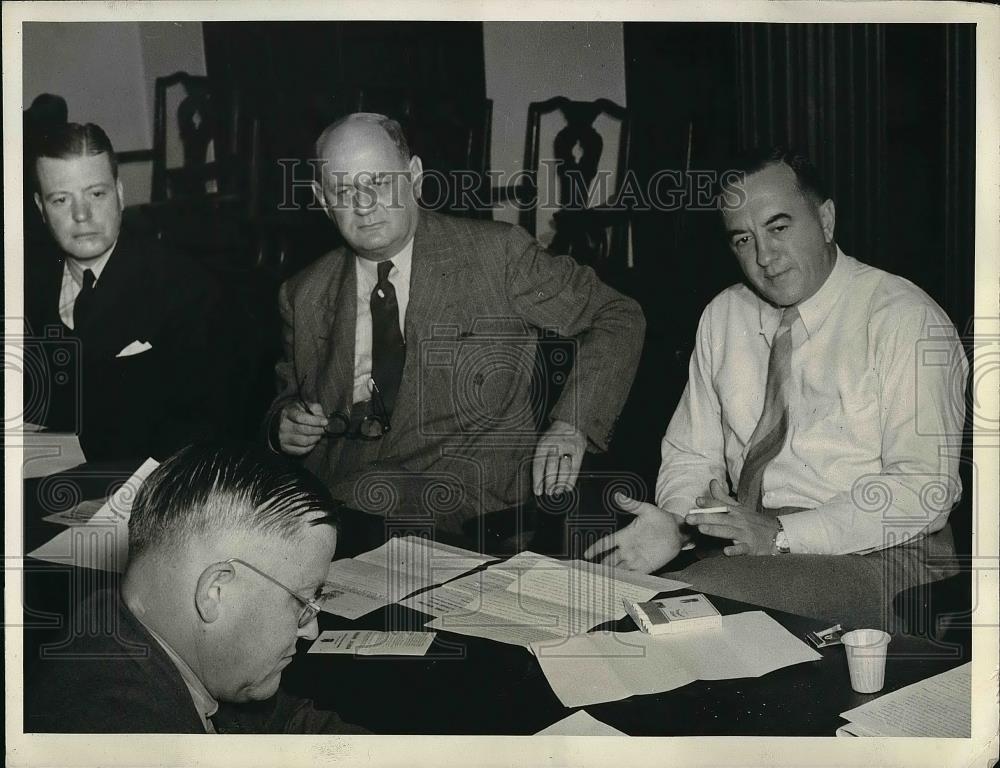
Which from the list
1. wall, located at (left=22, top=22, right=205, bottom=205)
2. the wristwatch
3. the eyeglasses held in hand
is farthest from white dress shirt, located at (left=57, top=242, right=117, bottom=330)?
the wristwatch

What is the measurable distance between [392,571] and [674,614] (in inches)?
29.6

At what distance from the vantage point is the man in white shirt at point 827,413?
8.79 ft

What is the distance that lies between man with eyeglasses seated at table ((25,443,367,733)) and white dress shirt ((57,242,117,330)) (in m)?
0.52

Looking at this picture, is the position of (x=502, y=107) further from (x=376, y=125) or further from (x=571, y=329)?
(x=571, y=329)

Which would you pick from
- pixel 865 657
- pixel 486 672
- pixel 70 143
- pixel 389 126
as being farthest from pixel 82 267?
pixel 865 657

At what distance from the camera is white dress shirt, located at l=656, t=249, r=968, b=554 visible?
268 cm

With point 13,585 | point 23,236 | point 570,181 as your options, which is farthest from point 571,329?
point 13,585

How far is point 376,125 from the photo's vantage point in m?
2.71

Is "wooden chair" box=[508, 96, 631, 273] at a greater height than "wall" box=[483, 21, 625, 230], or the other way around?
"wall" box=[483, 21, 625, 230]

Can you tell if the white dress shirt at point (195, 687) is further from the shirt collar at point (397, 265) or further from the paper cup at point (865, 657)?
the paper cup at point (865, 657)

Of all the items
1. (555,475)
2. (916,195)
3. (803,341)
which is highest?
(916,195)

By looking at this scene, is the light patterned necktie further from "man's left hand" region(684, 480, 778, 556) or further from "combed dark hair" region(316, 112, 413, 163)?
"combed dark hair" region(316, 112, 413, 163)

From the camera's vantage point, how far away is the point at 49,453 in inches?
110

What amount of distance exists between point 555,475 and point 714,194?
33.9 inches
